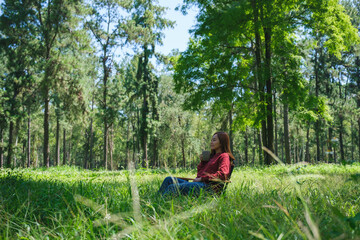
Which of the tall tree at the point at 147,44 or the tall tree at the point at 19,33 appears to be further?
the tall tree at the point at 147,44

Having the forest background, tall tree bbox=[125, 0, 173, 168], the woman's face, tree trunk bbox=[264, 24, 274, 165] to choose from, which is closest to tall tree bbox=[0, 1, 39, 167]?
the forest background

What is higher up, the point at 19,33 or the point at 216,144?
the point at 19,33

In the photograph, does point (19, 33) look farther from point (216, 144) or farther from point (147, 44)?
point (216, 144)

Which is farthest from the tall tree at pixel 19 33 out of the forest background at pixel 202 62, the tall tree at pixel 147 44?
the tall tree at pixel 147 44

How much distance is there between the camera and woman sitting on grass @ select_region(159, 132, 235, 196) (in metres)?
3.88

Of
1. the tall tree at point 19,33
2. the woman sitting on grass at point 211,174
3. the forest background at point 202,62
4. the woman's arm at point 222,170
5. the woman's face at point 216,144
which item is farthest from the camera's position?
the tall tree at point 19,33

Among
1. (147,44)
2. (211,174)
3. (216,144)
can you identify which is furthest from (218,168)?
(147,44)

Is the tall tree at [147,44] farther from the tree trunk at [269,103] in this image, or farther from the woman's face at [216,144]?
→ the woman's face at [216,144]

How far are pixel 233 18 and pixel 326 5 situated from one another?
4.05 meters

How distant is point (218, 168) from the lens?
4.41 metres

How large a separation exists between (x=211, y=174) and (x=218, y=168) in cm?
23

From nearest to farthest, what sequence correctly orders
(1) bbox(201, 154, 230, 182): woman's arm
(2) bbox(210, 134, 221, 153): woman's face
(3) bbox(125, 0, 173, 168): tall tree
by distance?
(1) bbox(201, 154, 230, 182): woman's arm
(2) bbox(210, 134, 221, 153): woman's face
(3) bbox(125, 0, 173, 168): tall tree

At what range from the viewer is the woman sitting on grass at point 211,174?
388cm

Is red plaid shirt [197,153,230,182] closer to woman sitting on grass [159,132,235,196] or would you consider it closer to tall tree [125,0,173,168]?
woman sitting on grass [159,132,235,196]
